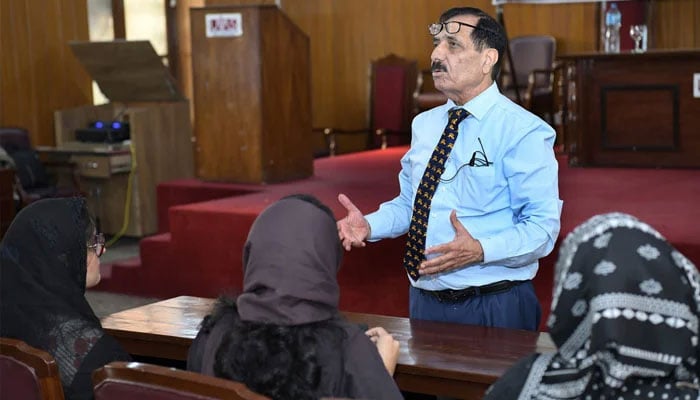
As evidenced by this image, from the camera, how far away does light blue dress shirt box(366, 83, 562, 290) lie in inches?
104

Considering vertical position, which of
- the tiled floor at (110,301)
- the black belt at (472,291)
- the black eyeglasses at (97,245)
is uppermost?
the black eyeglasses at (97,245)

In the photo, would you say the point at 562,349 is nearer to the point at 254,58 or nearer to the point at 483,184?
the point at 483,184

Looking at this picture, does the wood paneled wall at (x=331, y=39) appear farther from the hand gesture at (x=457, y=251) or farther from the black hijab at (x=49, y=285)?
the hand gesture at (x=457, y=251)

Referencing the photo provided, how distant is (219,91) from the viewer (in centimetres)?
623

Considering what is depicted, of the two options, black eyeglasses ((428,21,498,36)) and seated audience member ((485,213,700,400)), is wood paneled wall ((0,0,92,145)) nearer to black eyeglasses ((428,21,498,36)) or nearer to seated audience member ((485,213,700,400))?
black eyeglasses ((428,21,498,36))

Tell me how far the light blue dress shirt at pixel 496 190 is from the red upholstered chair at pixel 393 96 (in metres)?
6.54

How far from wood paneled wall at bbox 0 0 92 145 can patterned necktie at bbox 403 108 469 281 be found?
568 centimetres

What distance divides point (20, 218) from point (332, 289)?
3.08 feet

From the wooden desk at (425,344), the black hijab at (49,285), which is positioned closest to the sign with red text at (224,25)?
the wooden desk at (425,344)

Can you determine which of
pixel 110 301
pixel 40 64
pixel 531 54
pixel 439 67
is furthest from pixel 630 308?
pixel 531 54

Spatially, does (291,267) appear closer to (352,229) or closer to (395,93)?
(352,229)

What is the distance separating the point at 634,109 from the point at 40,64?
4390 millimetres

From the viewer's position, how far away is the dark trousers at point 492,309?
2793 mm

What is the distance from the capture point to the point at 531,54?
8922mm
